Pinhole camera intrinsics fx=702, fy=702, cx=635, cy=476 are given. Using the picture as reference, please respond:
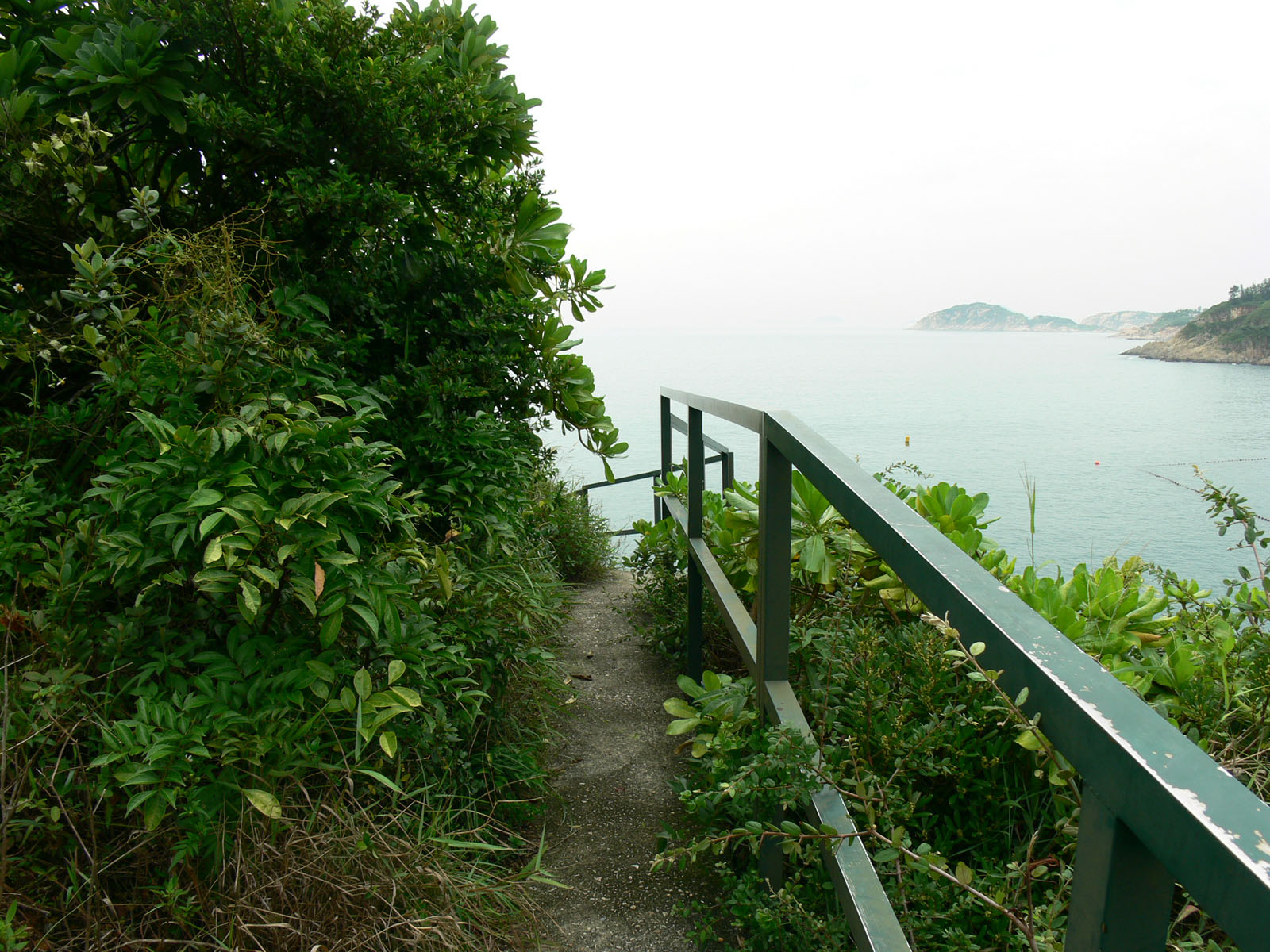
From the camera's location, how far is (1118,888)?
44 cm

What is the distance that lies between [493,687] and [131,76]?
188cm

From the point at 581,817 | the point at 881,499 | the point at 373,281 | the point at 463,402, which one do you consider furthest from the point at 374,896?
the point at 373,281

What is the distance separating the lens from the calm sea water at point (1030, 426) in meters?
2.82

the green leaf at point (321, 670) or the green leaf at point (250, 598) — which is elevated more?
the green leaf at point (250, 598)

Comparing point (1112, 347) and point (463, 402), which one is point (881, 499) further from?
point (1112, 347)

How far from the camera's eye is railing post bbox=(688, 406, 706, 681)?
8.73 feet

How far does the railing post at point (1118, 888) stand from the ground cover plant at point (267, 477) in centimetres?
113

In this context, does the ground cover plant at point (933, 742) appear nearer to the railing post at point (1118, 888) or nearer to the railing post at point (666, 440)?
the railing post at point (1118, 888)

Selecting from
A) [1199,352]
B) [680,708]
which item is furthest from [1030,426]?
[680,708]

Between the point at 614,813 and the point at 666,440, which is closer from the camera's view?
the point at 614,813

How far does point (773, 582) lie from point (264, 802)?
1015 millimetres

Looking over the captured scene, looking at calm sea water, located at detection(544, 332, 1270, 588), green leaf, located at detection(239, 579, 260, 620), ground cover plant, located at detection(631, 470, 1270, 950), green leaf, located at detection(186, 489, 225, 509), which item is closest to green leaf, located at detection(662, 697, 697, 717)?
ground cover plant, located at detection(631, 470, 1270, 950)

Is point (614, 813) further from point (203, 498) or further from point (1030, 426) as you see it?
point (1030, 426)

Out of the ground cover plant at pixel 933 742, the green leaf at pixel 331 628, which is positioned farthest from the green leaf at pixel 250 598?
the ground cover plant at pixel 933 742
